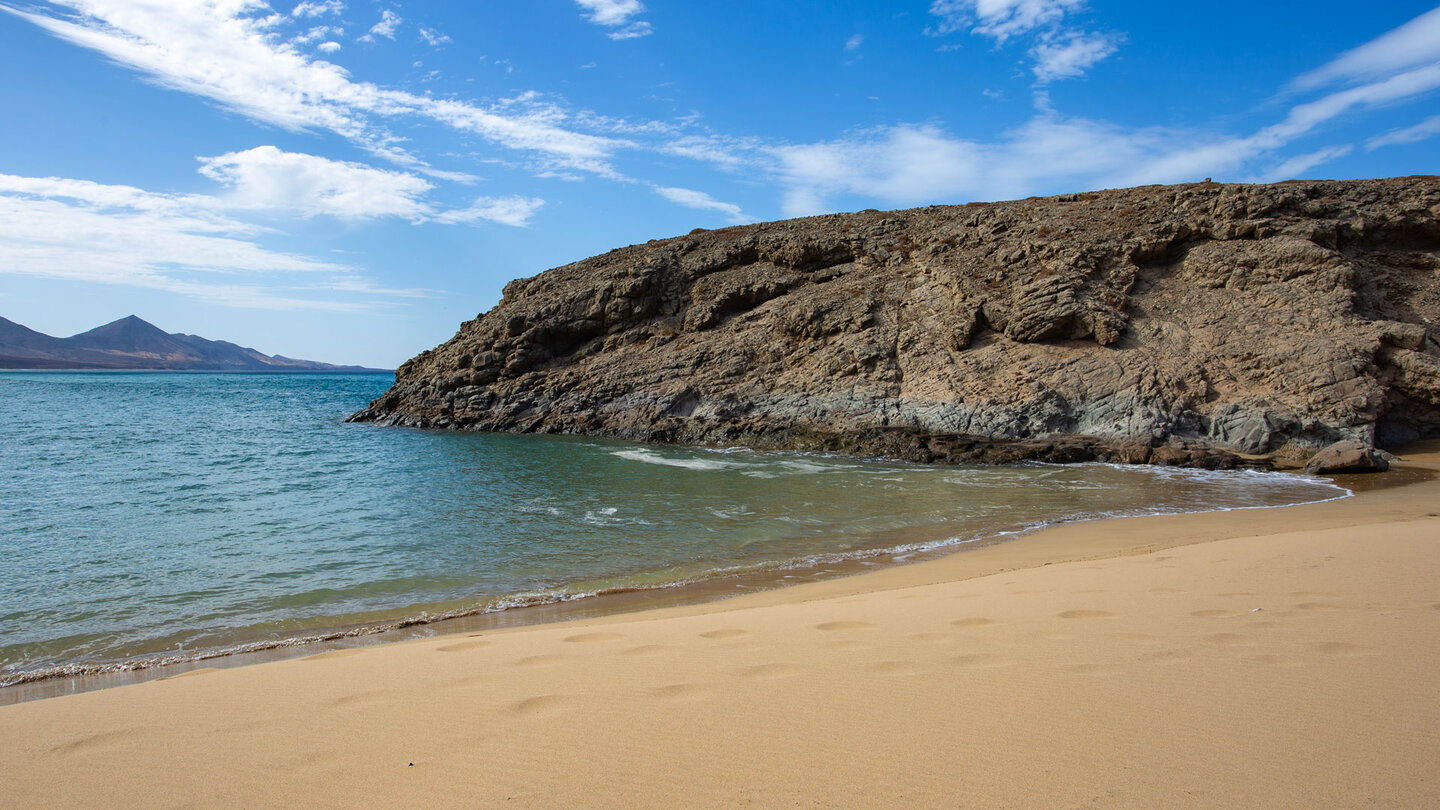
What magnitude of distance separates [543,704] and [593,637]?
172 cm

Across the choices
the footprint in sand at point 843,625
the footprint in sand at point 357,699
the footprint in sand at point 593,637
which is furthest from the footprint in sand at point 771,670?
the footprint in sand at point 357,699

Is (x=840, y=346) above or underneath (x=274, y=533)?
above

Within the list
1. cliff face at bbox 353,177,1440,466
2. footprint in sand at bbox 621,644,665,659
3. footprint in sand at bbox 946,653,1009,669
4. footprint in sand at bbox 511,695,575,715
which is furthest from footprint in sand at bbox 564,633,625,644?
cliff face at bbox 353,177,1440,466

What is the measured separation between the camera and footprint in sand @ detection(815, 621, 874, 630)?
4883 millimetres

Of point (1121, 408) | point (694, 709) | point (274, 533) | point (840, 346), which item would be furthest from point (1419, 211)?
point (274, 533)

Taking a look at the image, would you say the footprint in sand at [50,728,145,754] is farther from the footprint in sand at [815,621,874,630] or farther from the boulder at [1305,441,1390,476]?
the boulder at [1305,441,1390,476]

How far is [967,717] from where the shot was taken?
296 cm

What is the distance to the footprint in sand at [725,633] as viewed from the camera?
486 cm

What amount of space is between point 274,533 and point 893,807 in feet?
39.7

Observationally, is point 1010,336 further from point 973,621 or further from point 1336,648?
point 1336,648

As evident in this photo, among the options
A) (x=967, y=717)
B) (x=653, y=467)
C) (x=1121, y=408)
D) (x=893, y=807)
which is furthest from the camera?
(x=1121, y=408)

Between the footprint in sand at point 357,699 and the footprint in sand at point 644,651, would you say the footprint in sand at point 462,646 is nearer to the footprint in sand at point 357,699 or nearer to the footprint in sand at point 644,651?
the footprint in sand at point 357,699

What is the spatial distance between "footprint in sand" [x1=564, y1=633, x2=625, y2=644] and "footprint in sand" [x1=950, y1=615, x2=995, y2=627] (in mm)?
2395

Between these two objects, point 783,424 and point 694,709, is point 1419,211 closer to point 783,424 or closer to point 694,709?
point 783,424
